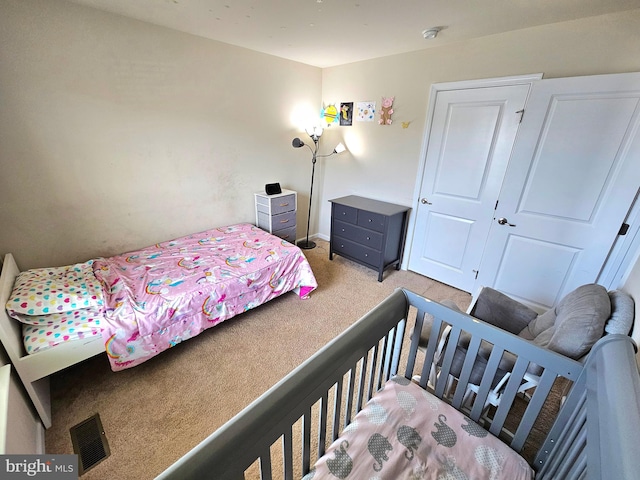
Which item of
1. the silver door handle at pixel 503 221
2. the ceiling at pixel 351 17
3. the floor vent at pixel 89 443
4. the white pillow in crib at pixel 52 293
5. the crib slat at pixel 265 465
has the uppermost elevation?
the ceiling at pixel 351 17

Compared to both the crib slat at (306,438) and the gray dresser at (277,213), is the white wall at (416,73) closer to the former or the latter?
the gray dresser at (277,213)

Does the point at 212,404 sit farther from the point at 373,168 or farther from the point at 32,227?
the point at 373,168

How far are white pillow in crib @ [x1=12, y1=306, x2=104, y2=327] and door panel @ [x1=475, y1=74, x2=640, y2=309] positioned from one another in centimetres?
313

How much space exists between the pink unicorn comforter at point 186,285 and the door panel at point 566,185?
1908 mm

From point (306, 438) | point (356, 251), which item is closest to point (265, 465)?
point (306, 438)

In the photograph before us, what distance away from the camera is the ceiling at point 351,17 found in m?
1.70

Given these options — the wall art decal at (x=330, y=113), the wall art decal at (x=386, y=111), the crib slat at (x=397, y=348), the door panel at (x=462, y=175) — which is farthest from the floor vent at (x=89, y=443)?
the wall art decal at (x=330, y=113)

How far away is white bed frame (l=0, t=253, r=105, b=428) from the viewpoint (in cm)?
131

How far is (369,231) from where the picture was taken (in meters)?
2.95

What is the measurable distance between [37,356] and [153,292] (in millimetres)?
607

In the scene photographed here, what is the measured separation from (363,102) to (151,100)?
2.18m

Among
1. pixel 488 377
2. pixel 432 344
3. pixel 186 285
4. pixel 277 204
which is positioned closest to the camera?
pixel 488 377

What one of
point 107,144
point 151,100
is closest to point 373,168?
point 151,100

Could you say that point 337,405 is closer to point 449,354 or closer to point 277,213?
point 449,354
